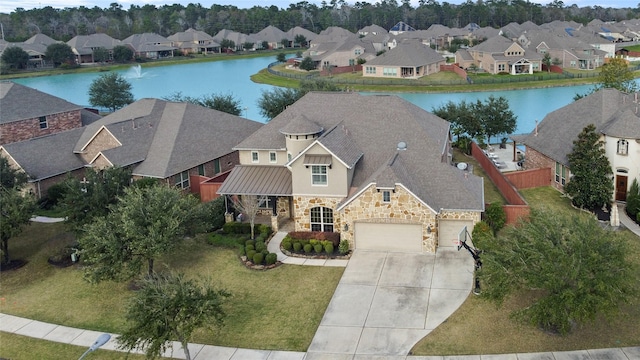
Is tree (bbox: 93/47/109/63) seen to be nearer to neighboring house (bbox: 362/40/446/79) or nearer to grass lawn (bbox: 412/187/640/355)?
neighboring house (bbox: 362/40/446/79)

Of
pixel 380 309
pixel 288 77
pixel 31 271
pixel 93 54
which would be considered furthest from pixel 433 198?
pixel 93 54

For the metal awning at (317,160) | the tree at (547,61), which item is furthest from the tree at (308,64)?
the metal awning at (317,160)

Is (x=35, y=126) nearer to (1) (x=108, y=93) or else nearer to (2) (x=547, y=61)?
(1) (x=108, y=93)

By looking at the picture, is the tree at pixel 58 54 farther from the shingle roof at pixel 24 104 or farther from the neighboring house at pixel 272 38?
the shingle roof at pixel 24 104

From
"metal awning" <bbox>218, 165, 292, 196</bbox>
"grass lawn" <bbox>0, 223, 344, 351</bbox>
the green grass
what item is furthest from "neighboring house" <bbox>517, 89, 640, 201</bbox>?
the green grass

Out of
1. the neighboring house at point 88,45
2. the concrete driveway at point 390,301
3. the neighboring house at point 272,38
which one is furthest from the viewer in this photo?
the neighboring house at point 272,38
